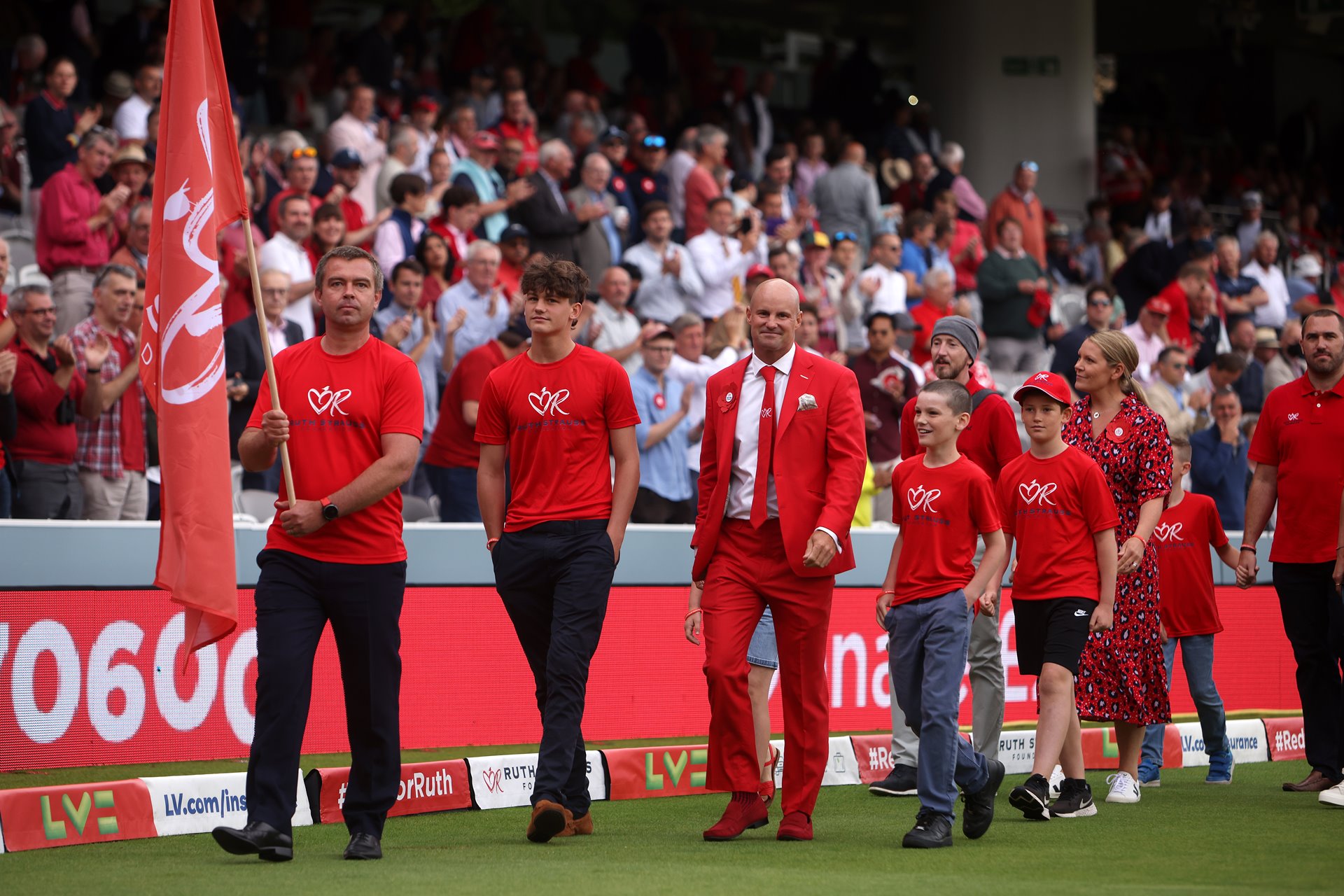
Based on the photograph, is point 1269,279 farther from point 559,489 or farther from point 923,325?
point 559,489

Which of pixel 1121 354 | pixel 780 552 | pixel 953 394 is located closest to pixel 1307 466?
pixel 1121 354

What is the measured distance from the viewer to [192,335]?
6992 millimetres

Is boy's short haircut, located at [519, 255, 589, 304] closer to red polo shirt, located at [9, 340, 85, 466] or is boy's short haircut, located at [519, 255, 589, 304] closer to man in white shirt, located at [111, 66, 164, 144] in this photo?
red polo shirt, located at [9, 340, 85, 466]

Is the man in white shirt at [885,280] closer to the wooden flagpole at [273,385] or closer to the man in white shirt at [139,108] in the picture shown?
the man in white shirt at [139,108]

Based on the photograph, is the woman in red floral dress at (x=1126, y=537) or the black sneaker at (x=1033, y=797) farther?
the woman in red floral dress at (x=1126, y=537)

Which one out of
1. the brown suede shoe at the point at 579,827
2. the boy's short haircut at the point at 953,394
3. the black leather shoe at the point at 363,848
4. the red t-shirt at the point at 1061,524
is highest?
the boy's short haircut at the point at 953,394

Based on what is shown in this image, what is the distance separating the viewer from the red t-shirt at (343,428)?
666 centimetres

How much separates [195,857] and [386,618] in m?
1.13

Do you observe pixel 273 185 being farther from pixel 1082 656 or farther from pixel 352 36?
pixel 1082 656

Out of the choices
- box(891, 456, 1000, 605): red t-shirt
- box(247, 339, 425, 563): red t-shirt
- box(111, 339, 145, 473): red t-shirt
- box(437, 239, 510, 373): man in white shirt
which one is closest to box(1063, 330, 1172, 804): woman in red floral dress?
box(891, 456, 1000, 605): red t-shirt

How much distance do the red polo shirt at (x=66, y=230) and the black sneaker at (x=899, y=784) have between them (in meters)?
6.87

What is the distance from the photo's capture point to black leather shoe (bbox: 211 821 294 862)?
623cm

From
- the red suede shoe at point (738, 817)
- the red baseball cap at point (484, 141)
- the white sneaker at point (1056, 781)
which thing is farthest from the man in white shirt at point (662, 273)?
the red suede shoe at point (738, 817)

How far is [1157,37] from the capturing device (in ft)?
107
